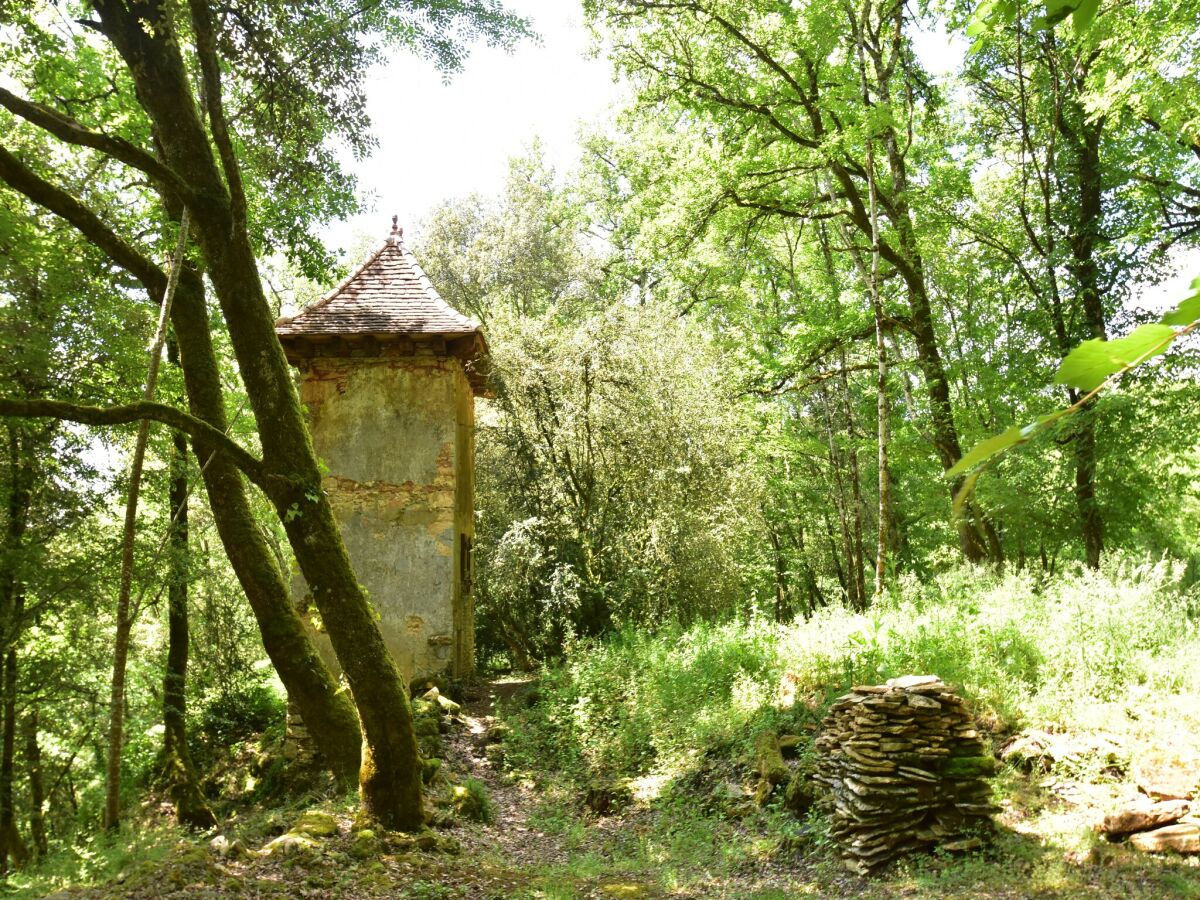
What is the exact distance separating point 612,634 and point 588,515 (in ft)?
7.91

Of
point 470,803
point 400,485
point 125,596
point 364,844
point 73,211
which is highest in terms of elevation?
point 73,211

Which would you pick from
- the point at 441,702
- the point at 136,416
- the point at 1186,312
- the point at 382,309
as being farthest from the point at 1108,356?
the point at 382,309

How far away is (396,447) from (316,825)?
249 inches

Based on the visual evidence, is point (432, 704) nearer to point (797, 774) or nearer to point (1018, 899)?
point (797, 774)

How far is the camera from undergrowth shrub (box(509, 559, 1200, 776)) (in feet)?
24.4

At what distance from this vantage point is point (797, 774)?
7.43 metres

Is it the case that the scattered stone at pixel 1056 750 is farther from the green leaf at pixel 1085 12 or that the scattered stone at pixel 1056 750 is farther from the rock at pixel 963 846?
the green leaf at pixel 1085 12

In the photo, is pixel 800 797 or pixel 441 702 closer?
pixel 800 797

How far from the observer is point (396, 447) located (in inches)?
467

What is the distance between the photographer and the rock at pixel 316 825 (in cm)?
620

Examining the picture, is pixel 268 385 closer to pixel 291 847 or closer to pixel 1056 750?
pixel 291 847

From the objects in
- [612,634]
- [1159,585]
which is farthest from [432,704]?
[1159,585]

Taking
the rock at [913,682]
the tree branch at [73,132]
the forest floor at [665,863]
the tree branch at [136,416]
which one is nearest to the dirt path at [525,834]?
the forest floor at [665,863]

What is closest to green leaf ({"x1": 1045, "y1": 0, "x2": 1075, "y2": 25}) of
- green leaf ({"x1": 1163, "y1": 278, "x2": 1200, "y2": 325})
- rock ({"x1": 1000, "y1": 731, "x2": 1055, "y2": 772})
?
green leaf ({"x1": 1163, "y1": 278, "x2": 1200, "y2": 325})
